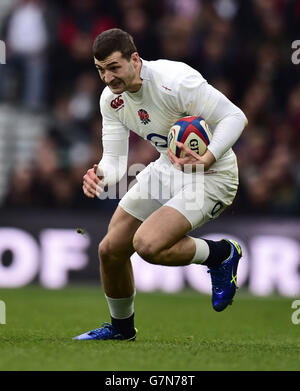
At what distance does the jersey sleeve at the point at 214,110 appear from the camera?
623 centimetres

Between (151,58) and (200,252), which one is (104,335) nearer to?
(200,252)

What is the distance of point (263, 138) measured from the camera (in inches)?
516

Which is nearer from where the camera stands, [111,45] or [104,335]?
[111,45]

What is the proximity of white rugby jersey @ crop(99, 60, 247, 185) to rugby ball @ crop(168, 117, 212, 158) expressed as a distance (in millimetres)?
66

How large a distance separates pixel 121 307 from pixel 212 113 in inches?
64.0

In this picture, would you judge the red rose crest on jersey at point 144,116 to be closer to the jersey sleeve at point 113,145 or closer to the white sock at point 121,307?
the jersey sleeve at point 113,145

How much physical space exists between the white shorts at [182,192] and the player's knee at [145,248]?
337 millimetres

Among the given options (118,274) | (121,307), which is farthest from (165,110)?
(121,307)

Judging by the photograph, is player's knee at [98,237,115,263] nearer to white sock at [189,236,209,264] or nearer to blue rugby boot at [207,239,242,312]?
white sock at [189,236,209,264]

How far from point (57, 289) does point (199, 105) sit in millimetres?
6340

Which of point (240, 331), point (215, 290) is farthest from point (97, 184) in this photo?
point (240, 331)

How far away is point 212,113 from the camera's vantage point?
635 cm
